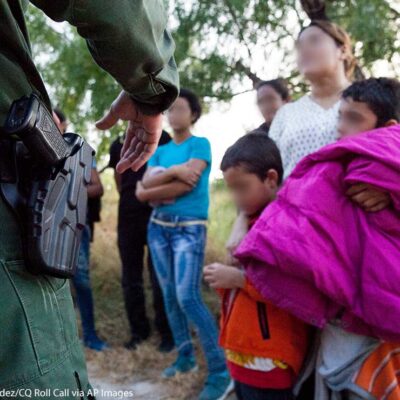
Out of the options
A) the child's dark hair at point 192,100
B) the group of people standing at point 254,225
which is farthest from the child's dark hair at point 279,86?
the child's dark hair at point 192,100

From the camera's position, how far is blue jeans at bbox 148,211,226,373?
294 centimetres

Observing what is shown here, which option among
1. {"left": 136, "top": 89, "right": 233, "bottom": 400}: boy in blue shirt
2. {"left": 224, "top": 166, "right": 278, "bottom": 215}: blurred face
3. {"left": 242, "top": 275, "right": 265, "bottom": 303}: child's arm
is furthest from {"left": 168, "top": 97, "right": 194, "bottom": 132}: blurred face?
{"left": 242, "top": 275, "right": 265, "bottom": 303}: child's arm

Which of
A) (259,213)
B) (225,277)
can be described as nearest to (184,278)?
(259,213)

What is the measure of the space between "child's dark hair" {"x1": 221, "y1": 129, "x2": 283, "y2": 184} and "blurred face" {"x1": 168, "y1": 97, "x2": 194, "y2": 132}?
3.65 ft

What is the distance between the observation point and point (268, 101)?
331cm

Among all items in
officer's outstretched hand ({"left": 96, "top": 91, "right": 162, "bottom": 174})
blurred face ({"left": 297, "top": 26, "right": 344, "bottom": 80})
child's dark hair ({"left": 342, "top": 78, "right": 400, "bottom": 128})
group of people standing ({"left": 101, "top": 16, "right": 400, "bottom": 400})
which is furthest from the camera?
blurred face ({"left": 297, "top": 26, "right": 344, "bottom": 80})

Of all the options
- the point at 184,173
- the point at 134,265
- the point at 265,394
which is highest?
the point at 184,173

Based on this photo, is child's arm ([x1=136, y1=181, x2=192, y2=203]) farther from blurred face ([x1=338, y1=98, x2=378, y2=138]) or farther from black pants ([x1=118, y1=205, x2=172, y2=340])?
blurred face ([x1=338, y1=98, x2=378, y2=138])

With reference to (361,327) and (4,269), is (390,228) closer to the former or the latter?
(361,327)

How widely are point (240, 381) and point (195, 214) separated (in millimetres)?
1423

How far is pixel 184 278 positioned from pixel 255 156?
3.64 feet

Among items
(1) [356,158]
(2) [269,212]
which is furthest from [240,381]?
(1) [356,158]

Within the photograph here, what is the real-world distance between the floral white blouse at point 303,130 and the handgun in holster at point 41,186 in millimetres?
Answer: 1239

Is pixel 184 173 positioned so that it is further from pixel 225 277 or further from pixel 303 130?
pixel 225 277
